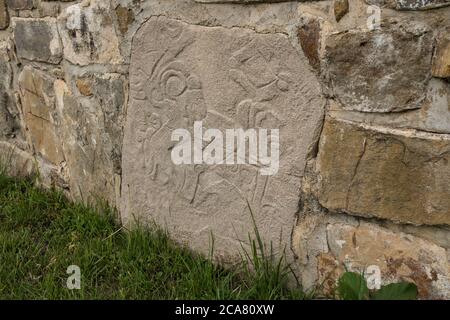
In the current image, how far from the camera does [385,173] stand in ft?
5.02

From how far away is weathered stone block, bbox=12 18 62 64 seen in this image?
2.43 m

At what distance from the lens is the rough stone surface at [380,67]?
1421mm

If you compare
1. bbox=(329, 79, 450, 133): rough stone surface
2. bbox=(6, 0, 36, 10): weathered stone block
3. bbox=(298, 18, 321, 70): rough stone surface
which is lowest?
bbox=(329, 79, 450, 133): rough stone surface

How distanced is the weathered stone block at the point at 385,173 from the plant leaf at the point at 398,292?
0.55 ft

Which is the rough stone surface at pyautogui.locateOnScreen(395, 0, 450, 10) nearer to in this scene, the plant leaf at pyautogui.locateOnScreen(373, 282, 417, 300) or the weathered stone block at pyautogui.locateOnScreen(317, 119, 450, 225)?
the weathered stone block at pyautogui.locateOnScreen(317, 119, 450, 225)

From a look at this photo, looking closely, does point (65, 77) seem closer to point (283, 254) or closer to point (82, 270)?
point (82, 270)

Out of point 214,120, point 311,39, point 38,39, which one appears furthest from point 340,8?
point 38,39

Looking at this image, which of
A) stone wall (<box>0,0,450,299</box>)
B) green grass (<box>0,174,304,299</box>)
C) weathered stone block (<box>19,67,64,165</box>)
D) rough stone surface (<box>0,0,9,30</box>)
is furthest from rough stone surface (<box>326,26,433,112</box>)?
rough stone surface (<box>0,0,9,30</box>)

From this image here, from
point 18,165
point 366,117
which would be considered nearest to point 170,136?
point 366,117

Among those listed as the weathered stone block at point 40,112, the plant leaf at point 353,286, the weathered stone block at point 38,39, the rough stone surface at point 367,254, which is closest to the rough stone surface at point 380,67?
the rough stone surface at point 367,254

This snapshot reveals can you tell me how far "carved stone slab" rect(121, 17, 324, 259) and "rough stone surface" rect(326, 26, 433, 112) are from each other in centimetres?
10

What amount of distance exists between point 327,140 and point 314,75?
185mm

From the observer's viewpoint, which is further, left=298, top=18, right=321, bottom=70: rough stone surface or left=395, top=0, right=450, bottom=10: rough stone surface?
left=298, top=18, right=321, bottom=70: rough stone surface
